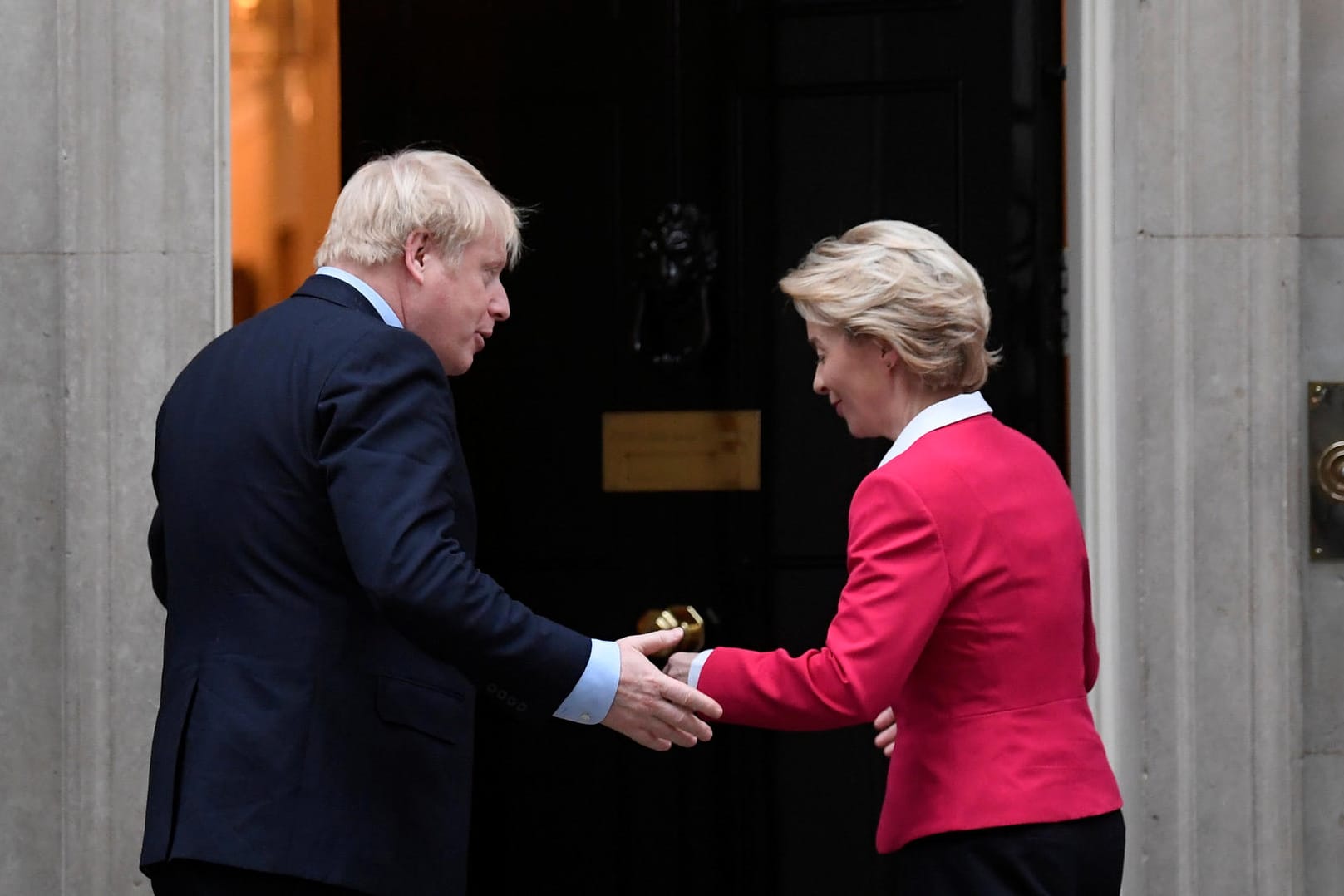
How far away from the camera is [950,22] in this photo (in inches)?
139

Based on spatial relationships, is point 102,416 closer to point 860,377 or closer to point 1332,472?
point 860,377

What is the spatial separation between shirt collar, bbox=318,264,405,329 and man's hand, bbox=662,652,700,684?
65cm

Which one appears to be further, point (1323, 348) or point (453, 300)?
point (1323, 348)

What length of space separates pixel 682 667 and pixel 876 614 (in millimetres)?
378

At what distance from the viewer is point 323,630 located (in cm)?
195

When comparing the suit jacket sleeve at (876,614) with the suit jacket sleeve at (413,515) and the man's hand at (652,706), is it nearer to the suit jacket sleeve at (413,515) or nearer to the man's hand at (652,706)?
the man's hand at (652,706)

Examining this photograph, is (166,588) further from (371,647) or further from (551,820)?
(551,820)

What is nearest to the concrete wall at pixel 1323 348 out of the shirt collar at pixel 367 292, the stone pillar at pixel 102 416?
the shirt collar at pixel 367 292

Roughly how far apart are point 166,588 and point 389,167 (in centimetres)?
74

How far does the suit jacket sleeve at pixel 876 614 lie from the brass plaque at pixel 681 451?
56.3 inches

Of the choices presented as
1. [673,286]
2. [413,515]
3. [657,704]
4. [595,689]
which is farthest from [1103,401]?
[413,515]

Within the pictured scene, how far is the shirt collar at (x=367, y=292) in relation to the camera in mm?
2145

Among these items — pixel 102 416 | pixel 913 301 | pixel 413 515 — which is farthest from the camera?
pixel 102 416

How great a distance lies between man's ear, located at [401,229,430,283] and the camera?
2.17 m
